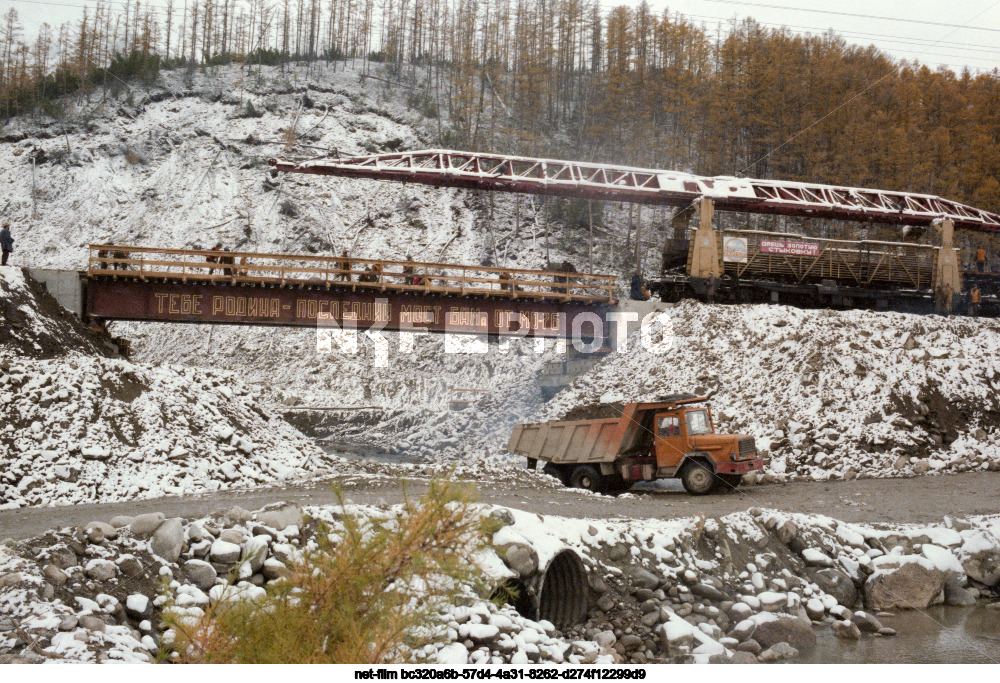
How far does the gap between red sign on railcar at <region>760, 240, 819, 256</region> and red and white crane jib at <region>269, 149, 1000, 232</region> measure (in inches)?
79.2

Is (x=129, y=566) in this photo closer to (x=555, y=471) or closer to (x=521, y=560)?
(x=521, y=560)

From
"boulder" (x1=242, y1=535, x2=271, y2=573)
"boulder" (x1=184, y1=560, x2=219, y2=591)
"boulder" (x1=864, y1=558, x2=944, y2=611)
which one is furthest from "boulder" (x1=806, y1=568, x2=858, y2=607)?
"boulder" (x1=184, y1=560, x2=219, y2=591)

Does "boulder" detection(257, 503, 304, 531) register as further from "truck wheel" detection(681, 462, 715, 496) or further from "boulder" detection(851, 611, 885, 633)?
"truck wheel" detection(681, 462, 715, 496)

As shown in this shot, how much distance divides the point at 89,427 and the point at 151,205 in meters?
41.7

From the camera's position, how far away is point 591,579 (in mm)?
10711

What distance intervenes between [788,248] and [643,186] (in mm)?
6614

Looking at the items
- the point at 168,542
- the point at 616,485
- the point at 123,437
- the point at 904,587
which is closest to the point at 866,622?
the point at 904,587

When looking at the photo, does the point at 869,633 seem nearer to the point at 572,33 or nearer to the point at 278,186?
the point at 278,186

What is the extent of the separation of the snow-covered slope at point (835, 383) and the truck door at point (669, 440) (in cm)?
443

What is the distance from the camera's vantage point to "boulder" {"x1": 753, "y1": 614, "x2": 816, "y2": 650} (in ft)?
32.4

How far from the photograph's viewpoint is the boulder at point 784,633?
9867mm

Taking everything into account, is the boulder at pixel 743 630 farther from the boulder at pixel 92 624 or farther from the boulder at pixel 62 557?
the boulder at pixel 62 557

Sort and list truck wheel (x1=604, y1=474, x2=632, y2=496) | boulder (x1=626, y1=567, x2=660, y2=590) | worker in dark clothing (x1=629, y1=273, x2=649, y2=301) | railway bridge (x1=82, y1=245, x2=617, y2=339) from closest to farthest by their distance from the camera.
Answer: boulder (x1=626, y1=567, x2=660, y2=590) → truck wheel (x1=604, y1=474, x2=632, y2=496) → railway bridge (x1=82, y1=245, x2=617, y2=339) → worker in dark clothing (x1=629, y1=273, x2=649, y2=301)

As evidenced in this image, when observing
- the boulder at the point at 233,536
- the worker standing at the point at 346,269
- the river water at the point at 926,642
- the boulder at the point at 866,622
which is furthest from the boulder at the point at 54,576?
the worker standing at the point at 346,269
